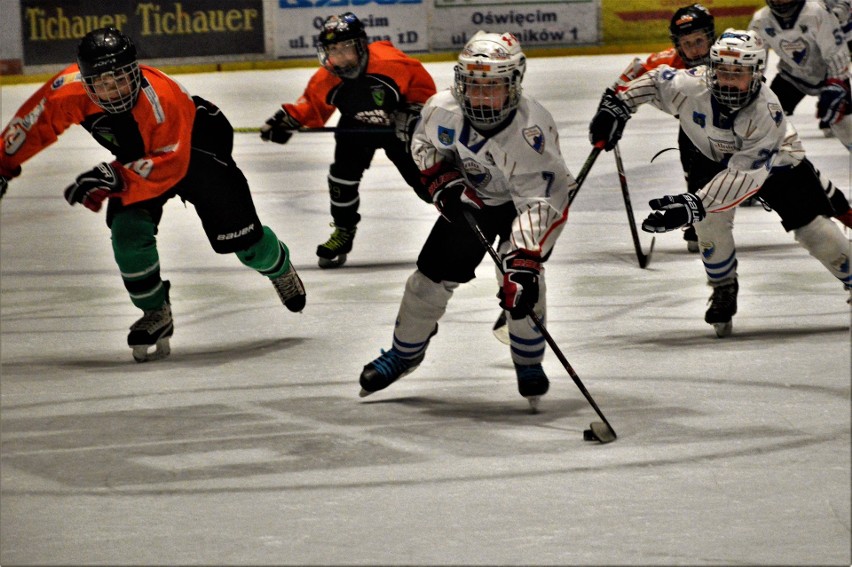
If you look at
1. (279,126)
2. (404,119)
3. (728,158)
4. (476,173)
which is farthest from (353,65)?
(476,173)

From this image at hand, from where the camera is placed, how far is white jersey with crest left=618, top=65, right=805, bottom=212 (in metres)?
4.05

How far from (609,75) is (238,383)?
849 centimetres

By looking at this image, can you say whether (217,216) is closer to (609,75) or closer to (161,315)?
(161,315)

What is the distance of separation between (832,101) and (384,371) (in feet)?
10.4

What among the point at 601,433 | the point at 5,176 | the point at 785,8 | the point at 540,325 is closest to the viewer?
the point at 601,433

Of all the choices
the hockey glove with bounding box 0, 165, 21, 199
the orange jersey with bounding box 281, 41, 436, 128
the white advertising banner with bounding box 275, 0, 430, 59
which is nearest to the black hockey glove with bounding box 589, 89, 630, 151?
the orange jersey with bounding box 281, 41, 436, 128

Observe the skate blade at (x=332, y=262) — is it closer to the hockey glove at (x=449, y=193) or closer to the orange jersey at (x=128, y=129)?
the orange jersey at (x=128, y=129)

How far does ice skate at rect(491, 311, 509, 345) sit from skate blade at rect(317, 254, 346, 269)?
1481mm

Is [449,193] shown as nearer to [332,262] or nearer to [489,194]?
[489,194]

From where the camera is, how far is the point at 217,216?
14.8ft

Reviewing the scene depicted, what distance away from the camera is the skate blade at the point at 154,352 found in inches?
176

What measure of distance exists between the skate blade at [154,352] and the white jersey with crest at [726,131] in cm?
171

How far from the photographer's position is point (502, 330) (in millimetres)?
4500

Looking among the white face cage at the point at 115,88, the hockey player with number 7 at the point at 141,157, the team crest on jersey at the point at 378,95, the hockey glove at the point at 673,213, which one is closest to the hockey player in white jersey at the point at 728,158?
the hockey glove at the point at 673,213
